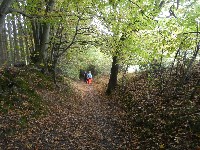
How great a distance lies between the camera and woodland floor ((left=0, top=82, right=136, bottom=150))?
31.2 feet

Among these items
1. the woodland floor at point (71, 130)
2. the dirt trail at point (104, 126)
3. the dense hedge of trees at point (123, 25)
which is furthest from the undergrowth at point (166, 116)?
the dense hedge of trees at point (123, 25)

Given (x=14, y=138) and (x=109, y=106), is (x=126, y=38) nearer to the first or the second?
(x=109, y=106)

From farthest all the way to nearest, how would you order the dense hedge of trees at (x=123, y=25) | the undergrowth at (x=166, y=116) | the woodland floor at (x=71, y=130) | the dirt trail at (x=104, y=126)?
the dense hedge of trees at (x=123, y=25), the dirt trail at (x=104, y=126), the woodland floor at (x=71, y=130), the undergrowth at (x=166, y=116)

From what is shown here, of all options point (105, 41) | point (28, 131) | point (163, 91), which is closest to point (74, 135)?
point (28, 131)

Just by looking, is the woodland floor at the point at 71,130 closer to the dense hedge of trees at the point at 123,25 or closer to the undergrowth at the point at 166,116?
the undergrowth at the point at 166,116

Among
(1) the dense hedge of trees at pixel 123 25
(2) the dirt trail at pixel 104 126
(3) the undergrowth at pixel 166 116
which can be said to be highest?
(1) the dense hedge of trees at pixel 123 25

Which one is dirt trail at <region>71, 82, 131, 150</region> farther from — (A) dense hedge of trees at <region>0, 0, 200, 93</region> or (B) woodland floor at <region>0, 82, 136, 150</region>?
(A) dense hedge of trees at <region>0, 0, 200, 93</region>

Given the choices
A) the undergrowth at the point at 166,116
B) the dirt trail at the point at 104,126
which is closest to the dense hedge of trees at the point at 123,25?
the undergrowth at the point at 166,116

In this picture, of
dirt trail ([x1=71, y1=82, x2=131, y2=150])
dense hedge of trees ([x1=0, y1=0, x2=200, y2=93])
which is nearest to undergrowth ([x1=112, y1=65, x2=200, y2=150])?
dirt trail ([x1=71, y1=82, x2=131, y2=150])

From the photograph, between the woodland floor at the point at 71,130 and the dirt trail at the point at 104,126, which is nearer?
the woodland floor at the point at 71,130

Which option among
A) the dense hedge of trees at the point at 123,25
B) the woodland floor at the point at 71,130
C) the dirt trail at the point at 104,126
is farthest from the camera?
the dense hedge of trees at the point at 123,25

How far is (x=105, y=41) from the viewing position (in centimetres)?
1616

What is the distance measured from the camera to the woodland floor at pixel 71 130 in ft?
31.2

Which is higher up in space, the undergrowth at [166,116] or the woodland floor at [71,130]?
the undergrowth at [166,116]
